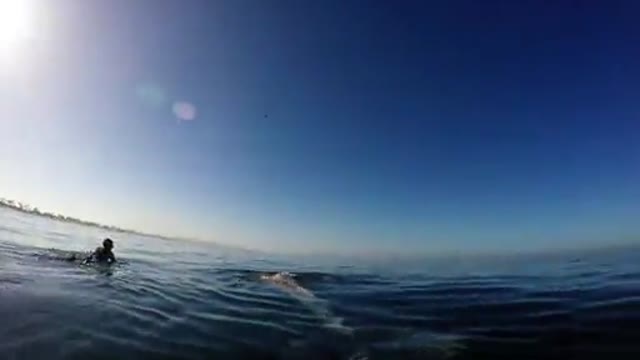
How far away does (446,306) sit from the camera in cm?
2191

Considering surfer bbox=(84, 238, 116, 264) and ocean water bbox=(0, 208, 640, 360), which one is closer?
ocean water bbox=(0, 208, 640, 360)

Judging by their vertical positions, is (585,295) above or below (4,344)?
above

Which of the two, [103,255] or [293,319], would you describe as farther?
[103,255]

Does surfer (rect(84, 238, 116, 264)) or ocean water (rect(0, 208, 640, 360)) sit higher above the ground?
surfer (rect(84, 238, 116, 264))

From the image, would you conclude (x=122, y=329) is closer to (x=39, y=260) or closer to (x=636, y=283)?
(x=39, y=260)

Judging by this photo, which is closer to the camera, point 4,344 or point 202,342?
point 4,344

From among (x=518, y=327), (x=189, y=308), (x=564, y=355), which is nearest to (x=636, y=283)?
(x=518, y=327)

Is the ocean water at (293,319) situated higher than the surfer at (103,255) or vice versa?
the surfer at (103,255)

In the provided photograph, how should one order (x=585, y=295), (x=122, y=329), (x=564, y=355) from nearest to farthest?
(x=564, y=355) → (x=122, y=329) → (x=585, y=295)

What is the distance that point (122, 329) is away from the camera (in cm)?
1490

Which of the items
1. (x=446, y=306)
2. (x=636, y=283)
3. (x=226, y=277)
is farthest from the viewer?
(x=226, y=277)

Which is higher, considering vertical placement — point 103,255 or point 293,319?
point 103,255

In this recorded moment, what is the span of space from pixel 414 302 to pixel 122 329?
42.3ft

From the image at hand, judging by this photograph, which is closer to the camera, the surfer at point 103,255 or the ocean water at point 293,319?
the ocean water at point 293,319
